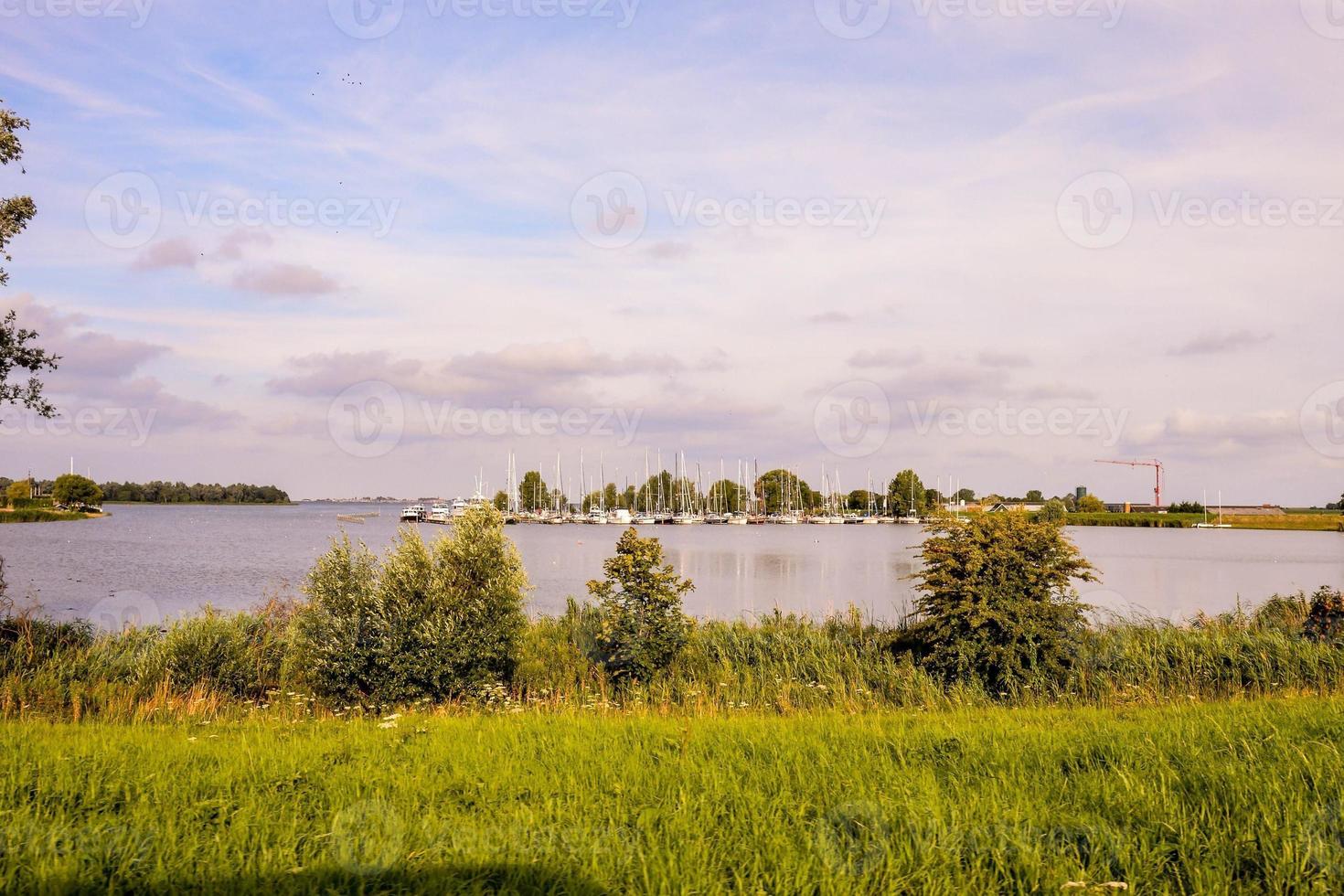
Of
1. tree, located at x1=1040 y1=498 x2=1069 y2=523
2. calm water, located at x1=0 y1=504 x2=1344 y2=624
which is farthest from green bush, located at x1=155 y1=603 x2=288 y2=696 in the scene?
tree, located at x1=1040 y1=498 x2=1069 y2=523

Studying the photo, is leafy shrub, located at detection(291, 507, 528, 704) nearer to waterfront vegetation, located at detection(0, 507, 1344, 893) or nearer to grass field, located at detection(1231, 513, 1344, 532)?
waterfront vegetation, located at detection(0, 507, 1344, 893)

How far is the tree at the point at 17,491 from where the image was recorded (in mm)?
92562

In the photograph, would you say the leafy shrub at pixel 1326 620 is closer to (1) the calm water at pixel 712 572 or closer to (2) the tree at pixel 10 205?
(1) the calm water at pixel 712 572

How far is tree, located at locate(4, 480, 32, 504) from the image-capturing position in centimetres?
9256

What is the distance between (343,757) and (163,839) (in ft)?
7.86

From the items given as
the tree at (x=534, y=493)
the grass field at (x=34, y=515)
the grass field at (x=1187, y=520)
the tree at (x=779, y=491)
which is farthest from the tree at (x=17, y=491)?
the grass field at (x=1187, y=520)

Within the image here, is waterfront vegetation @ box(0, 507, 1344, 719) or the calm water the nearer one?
waterfront vegetation @ box(0, 507, 1344, 719)

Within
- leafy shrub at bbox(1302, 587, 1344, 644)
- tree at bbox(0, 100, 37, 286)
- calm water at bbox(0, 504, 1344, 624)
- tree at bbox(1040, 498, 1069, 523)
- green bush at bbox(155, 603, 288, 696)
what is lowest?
calm water at bbox(0, 504, 1344, 624)

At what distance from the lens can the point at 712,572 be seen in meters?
54.5

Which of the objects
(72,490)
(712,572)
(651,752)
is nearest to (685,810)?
(651,752)

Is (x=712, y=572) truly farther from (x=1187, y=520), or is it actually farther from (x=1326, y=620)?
(x=1187, y=520)

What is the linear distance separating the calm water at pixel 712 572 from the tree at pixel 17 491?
5499 millimetres

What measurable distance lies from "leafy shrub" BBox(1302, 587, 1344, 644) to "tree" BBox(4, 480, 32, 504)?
107653 millimetres

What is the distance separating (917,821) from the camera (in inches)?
221
